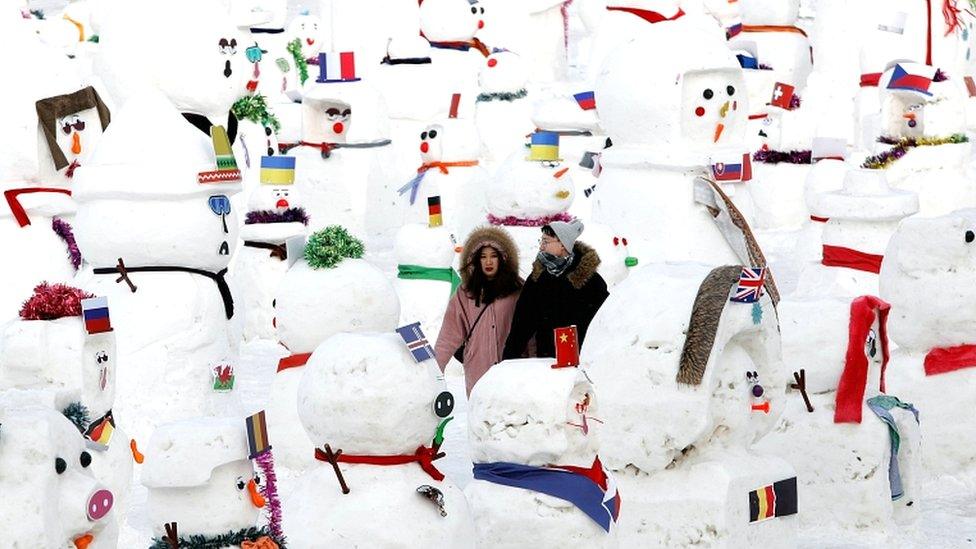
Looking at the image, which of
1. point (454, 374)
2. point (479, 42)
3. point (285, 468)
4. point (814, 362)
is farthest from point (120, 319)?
point (479, 42)

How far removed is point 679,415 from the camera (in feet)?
19.5

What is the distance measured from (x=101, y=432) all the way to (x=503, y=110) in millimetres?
9078

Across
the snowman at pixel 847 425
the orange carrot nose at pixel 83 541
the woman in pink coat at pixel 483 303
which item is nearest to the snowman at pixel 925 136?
the snowman at pixel 847 425

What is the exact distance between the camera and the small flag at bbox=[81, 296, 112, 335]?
6.39 m

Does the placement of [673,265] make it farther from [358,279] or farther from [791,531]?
[358,279]

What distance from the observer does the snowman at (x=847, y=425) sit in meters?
6.99

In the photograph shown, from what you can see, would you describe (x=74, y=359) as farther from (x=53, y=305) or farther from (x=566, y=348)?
(x=566, y=348)

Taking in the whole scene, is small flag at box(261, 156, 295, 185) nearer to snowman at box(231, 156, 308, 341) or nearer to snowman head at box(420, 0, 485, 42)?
snowman at box(231, 156, 308, 341)

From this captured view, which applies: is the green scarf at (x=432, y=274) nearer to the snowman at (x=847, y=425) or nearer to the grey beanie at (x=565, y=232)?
the grey beanie at (x=565, y=232)

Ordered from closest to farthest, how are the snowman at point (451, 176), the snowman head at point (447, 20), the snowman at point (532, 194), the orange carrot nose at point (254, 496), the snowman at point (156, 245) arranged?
1. the orange carrot nose at point (254, 496)
2. the snowman at point (156, 245)
3. the snowman at point (532, 194)
4. the snowman at point (451, 176)
5. the snowman head at point (447, 20)

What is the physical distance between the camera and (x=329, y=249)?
7.67 meters

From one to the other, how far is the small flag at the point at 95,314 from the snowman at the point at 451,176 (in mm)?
6234

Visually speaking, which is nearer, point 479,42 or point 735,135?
point 735,135

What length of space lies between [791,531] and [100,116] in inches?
180
